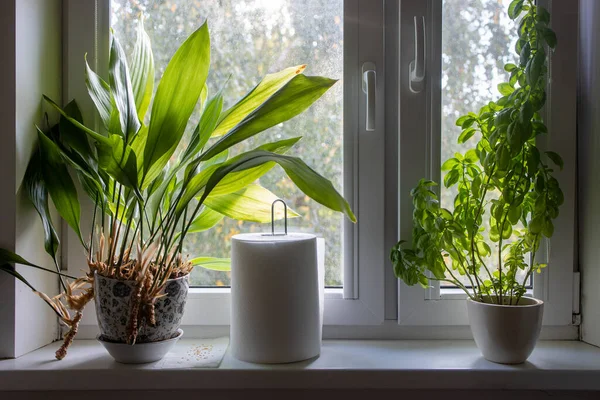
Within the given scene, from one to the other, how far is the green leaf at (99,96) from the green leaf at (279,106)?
0.19 metres

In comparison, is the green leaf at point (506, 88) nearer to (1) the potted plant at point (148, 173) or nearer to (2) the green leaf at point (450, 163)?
(2) the green leaf at point (450, 163)

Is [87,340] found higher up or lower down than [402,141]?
lower down

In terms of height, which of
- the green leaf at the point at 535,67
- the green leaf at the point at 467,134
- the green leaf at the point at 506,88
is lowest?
the green leaf at the point at 467,134

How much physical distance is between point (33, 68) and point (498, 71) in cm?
90

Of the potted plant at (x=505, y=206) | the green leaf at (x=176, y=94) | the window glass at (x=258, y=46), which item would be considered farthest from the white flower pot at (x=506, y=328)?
the green leaf at (x=176, y=94)

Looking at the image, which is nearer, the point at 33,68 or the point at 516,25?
the point at 33,68

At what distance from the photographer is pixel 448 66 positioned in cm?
109

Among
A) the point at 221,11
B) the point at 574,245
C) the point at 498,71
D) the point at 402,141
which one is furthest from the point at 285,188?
the point at 574,245

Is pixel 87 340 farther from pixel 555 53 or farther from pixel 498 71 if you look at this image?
pixel 555 53

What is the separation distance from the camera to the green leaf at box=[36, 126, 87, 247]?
3.11 ft

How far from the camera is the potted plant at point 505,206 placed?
2.97 ft

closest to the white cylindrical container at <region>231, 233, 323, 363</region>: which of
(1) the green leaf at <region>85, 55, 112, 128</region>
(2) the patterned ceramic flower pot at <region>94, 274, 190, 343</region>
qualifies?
(2) the patterned ceramic flower pot at <region>94, 274, 190, 343</region>

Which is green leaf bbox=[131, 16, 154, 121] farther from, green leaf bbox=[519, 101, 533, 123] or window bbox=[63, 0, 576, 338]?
green leaf bbox=[519, 101, 533, 123]

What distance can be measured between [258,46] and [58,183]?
47cm
